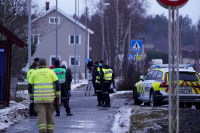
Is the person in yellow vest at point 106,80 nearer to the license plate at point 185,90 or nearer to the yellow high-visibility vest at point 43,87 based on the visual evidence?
the license plate at point 185,90

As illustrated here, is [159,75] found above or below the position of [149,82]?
above

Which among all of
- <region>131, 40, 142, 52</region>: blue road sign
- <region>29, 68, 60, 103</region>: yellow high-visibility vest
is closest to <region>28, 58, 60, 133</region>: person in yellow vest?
<region>29, 68, 60, 103</region>: yellow high-visibility vest

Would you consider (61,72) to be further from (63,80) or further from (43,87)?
(43,87)

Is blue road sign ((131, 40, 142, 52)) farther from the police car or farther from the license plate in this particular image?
the license plate

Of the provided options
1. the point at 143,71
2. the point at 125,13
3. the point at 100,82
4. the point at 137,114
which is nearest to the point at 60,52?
the point at 125,13

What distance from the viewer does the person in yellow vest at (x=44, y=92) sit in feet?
26.9

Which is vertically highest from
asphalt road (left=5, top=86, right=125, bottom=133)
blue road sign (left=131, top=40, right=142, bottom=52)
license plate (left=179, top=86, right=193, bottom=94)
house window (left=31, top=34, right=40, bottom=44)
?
house window (left=31, top=34, right=40, bottom=44)

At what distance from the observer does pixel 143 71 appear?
76.9ft

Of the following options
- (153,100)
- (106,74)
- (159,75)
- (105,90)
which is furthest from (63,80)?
(159,75)

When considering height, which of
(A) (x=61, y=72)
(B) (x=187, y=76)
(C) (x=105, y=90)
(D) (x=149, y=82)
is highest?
(A) (x=61, y=72)

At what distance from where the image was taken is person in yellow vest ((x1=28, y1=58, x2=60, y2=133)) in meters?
8.19

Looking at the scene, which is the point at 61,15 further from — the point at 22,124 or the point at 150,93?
the point at 22,124

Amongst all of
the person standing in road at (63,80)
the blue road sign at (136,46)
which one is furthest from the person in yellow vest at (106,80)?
the blue road sign at (136,46)

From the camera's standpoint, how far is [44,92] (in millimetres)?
8250
